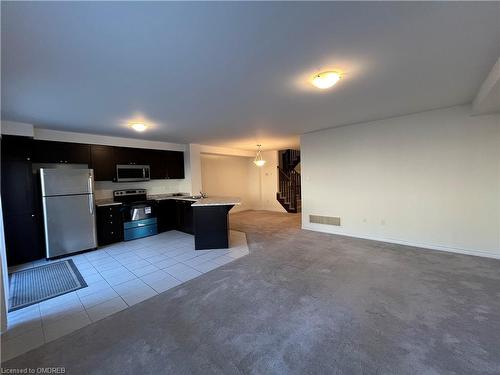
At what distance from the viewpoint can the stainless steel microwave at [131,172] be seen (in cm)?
534

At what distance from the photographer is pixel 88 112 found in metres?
3.43

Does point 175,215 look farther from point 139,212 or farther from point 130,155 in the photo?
point 130,155

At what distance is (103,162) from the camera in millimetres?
5070

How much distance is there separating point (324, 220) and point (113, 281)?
4.52 m

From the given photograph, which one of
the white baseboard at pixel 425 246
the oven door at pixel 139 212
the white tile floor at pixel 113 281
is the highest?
the oven door at pixel 139 212

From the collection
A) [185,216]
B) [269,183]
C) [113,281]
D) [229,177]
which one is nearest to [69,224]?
[113,281]

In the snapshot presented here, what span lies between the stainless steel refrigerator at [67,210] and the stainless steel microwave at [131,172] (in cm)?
80

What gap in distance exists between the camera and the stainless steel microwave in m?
5.34

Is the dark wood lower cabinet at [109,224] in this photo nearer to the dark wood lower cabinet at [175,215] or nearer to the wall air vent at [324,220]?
the dark wood lower cabinet at [175,215]

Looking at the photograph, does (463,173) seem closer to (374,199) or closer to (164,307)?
(374,199)

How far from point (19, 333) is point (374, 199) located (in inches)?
223

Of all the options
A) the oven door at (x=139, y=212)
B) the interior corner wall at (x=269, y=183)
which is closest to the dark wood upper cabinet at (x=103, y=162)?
the oven door at (x=139, y=212)

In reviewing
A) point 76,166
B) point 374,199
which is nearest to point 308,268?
point 374,199

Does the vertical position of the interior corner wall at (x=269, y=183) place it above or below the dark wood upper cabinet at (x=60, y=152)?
below
